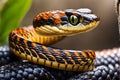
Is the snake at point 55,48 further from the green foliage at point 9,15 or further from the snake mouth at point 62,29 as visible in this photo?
the green foliage at point 9,15

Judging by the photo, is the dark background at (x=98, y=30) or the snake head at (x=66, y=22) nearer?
the snake head at (x=66, y=22)

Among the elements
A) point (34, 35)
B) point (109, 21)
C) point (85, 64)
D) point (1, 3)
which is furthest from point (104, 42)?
point (85, 64)

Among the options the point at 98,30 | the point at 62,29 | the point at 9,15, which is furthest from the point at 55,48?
the point at 98,30

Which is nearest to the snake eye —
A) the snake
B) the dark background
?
the snake

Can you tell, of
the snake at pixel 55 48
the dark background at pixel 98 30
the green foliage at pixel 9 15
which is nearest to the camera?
the snake at pixel 55 48

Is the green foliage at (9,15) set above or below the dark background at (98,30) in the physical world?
above

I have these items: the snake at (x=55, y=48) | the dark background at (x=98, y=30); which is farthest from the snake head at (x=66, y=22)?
the dark background at (x=98, y=30)
